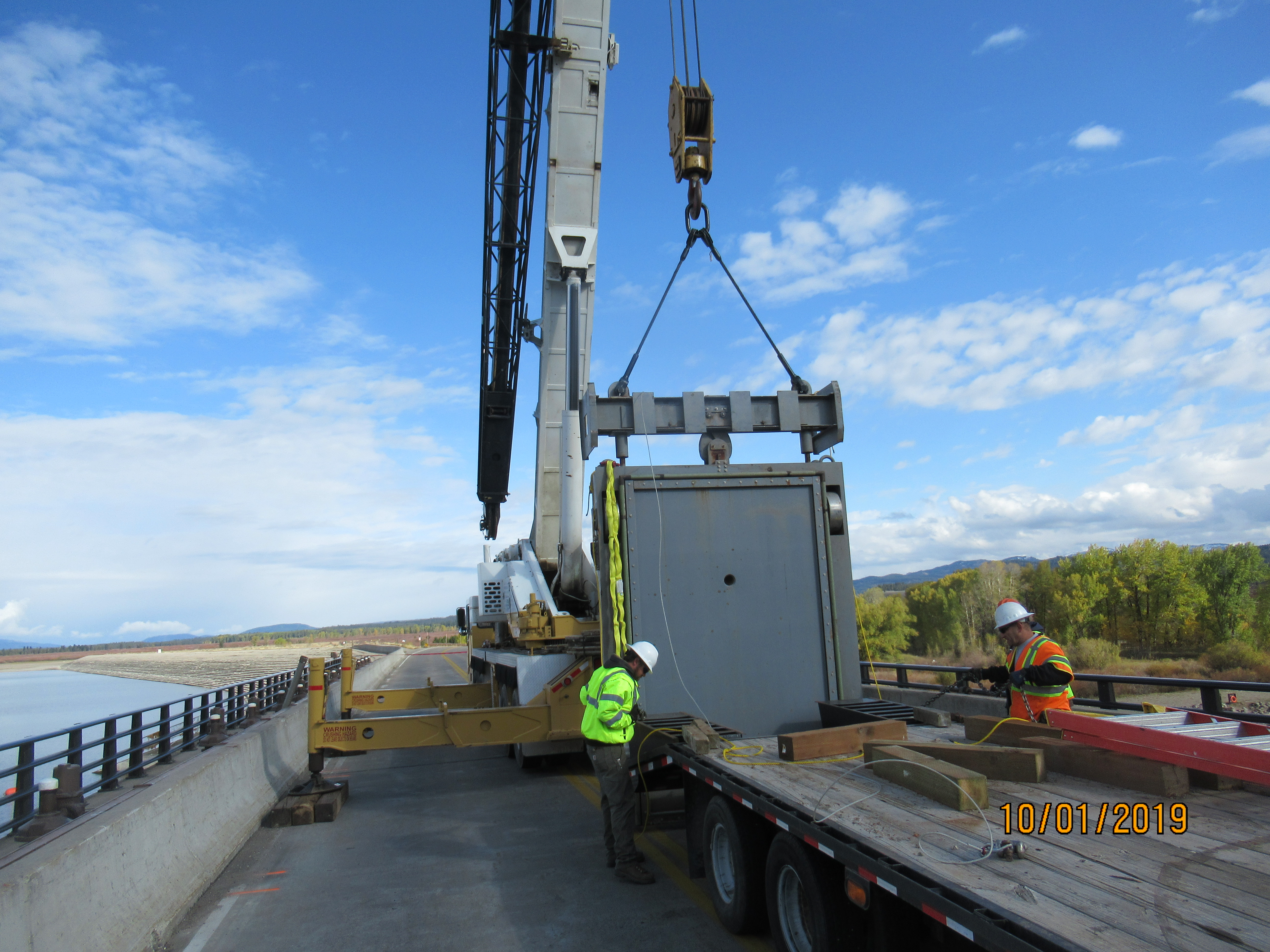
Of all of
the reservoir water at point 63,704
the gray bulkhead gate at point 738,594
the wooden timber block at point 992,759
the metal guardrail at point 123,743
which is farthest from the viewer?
the reservoir water at point 63,704

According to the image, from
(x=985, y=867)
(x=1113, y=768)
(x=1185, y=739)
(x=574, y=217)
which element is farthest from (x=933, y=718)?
(x=574, y=217)

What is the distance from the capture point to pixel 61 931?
171 inches

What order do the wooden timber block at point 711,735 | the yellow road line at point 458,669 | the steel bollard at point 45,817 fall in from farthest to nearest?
the yellow road line at point 458,669, the wooden timber block at point 711,735, the steel bollard at point 45,817

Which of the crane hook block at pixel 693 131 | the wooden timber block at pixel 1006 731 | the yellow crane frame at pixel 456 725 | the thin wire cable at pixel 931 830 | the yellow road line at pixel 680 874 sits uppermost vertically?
the crane hook block at pixel 693 131

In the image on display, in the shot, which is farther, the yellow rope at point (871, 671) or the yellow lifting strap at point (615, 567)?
the yellow rope at point (871, 671)

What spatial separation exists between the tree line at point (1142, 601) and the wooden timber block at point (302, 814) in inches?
1642

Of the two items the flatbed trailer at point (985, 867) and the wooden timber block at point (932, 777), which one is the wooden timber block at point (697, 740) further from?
the wooden timber block at point (932, 777)

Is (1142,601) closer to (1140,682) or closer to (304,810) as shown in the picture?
(1140,682)

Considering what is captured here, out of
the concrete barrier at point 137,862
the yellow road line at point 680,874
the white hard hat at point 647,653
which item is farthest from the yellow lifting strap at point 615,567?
the concrete barrier at point 137,862

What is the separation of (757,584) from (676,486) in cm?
123

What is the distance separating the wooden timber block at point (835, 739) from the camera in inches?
213

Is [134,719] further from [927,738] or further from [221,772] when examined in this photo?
[927,738]

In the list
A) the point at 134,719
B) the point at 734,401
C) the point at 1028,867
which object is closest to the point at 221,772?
the point at 134,719

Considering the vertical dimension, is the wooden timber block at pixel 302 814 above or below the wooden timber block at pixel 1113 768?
below
